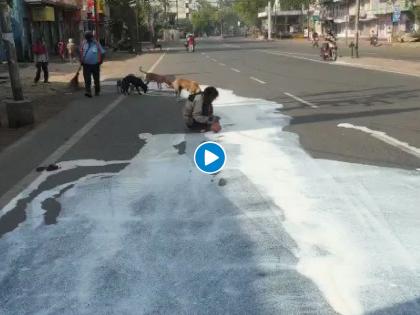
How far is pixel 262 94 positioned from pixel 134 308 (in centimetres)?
1178

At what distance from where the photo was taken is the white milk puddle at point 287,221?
3941mm

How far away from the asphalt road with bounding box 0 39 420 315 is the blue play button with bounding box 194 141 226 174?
109 millimetres

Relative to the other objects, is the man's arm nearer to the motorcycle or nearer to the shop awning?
the motorcycle

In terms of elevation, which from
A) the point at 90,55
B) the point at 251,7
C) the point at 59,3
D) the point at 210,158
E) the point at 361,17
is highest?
the point at 251,7

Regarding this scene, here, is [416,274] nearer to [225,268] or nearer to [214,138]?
[225,268]

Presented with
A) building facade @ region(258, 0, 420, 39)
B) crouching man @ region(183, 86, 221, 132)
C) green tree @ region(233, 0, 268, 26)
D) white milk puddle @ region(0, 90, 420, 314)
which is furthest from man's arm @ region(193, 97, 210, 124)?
green tree @ region(233, 0, 268, 26)

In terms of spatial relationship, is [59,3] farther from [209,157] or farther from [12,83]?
[209,157]

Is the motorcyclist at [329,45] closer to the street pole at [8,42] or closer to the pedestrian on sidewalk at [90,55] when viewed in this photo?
the pedestrian on sidewalk at [90,55]

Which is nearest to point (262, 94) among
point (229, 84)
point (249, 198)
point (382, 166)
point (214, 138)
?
point (229, 84)

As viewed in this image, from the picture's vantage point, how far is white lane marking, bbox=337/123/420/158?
7.81m

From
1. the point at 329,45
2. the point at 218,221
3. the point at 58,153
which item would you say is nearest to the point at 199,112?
the point at 58,153

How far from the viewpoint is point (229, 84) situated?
60.1ft

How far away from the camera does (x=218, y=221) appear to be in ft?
17.3

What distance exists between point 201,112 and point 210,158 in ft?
9.45
